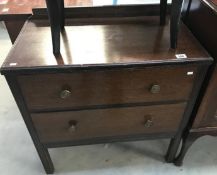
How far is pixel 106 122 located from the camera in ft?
3.28

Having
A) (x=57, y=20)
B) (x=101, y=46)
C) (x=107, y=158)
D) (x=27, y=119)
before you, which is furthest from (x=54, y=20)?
(x=107, y=158)

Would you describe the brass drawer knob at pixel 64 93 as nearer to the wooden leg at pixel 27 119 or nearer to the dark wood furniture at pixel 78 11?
the wooden leg at pixel 27 119

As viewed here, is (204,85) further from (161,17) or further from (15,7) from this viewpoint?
(15,7)

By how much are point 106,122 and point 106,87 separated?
21cm

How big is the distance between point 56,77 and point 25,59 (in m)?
0.12

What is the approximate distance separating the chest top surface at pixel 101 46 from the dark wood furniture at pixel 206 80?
0.04 meters

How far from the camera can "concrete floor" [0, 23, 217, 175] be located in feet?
4.11

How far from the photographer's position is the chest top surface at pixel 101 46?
30.9 inches

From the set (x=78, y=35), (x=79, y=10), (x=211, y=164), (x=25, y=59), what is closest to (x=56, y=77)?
(x=25, y=59)

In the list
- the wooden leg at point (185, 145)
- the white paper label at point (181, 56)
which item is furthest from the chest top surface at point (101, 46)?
the wooden leg at point (185, 145)

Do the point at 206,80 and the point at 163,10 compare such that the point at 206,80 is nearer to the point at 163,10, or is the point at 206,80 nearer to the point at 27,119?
the point at 163,10

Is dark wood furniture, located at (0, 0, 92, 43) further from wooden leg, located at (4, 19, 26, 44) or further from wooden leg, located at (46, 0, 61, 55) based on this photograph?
wooden leg, located at (46, 0, 61, 55)

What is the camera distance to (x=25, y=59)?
0.79 meters

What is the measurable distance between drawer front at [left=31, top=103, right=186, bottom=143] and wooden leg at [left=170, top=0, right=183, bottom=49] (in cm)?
28
